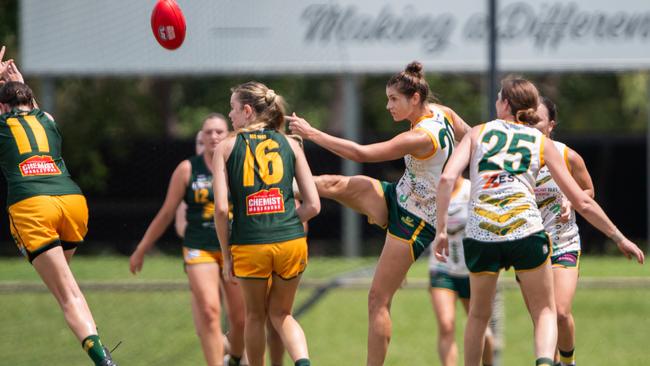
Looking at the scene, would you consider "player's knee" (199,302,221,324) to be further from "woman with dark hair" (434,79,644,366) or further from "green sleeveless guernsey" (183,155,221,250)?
"woman with dark hair" (434,79,644,366)

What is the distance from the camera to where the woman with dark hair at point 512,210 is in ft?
16.9

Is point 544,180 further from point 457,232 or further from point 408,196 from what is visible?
point 457,232

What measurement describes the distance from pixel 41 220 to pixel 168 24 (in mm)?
1687

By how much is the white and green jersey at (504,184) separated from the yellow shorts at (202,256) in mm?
2210

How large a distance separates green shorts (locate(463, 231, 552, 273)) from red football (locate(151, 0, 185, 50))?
2574mm

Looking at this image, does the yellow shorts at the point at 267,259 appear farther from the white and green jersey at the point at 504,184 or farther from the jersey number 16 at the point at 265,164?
the white and green jersey at the point at 504,184

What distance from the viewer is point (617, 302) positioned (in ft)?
35.8

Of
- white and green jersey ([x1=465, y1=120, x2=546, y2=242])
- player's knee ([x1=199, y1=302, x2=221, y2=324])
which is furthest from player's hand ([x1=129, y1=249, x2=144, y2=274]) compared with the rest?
white and green jersey ([x1=465, y1=120, x2=546, y2=242])

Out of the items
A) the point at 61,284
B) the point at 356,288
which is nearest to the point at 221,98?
the point at 356,288

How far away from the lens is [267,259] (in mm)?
5332

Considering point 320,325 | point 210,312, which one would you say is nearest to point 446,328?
point 210,312

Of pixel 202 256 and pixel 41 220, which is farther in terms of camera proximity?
pixel 202 256

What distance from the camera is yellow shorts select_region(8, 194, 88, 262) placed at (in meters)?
5.59

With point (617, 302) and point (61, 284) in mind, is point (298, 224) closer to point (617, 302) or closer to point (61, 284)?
point (61, 284)
